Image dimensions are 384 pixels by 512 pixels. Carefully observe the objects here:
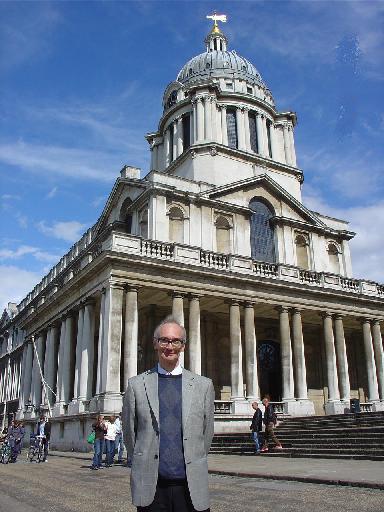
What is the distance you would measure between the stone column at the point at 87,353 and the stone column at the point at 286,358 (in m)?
10.1

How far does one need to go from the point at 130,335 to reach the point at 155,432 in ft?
66.7

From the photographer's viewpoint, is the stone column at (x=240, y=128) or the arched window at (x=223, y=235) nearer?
the arched window at (x=223, y=235)

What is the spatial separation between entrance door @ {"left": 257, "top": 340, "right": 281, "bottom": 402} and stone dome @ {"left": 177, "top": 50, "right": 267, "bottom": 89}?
24517 millimetres

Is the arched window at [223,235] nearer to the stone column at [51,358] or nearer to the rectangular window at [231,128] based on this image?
the rectangular window at [231,128]

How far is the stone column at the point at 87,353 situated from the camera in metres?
25.7

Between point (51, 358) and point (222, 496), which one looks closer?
point (222, 496)

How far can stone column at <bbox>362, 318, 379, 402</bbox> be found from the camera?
29.8 m

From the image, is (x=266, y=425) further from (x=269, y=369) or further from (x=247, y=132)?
(x=247, y=132)

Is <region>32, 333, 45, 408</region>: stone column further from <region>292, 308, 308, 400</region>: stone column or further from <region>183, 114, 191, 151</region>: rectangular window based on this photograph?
<region>183, 114, 191, 151</region>: rectangular window

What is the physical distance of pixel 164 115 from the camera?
44.0m

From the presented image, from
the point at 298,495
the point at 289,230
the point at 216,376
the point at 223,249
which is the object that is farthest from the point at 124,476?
the point at 289,230

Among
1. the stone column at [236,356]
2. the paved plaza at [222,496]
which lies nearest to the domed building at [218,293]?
the stone column at [236,356]

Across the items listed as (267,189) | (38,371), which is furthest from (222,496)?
(38,371)

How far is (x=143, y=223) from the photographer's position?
101ft
